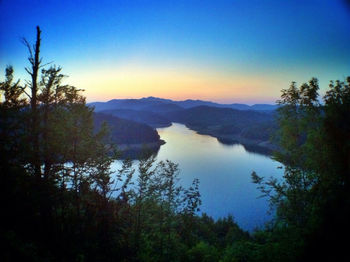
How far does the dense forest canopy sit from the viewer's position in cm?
716

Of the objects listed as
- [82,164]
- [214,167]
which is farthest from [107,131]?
[214,167]

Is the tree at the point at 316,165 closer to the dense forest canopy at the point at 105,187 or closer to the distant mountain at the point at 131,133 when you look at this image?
the dense forest canopy at the point at 105,187

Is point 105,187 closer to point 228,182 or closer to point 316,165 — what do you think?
point 316,165

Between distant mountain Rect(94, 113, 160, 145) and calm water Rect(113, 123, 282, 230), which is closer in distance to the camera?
calm water Rect(113, 123, 282, 230)

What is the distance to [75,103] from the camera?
10844 millimetres

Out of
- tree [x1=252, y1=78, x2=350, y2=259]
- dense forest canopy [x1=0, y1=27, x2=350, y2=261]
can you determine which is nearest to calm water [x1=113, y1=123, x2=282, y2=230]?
tree [x1=252, y1=78, x2=350, y2=259]

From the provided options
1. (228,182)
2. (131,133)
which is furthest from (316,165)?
(131,133)

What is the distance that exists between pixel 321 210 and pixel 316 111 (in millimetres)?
7643

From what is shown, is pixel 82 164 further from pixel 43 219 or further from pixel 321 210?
pixel 321 210

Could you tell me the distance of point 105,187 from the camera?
10938mm

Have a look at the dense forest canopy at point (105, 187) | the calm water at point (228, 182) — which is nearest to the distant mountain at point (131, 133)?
the calm water at point (228, 182)

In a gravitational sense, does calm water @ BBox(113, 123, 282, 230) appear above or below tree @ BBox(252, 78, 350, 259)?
below

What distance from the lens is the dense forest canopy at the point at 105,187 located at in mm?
7156

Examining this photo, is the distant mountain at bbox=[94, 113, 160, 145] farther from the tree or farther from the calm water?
the tree
